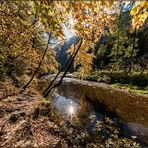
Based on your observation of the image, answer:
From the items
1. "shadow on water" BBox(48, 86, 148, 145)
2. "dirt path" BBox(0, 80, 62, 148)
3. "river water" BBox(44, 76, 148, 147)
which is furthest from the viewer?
"shadow on water" BBox(48, 86, 148, 145)

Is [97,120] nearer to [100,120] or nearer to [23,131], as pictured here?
[100,120]

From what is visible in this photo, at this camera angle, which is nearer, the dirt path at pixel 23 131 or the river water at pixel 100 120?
the dirt path at pixel 23 131

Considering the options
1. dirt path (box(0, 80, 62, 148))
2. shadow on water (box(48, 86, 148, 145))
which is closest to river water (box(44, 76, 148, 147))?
shadow on water (box(48, 86, 148, 145))

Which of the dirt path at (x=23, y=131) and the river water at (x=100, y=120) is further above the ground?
the dirt path at (x=23, y=131)

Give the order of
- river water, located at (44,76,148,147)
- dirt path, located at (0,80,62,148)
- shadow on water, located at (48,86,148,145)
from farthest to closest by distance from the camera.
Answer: shadow on water, located at (48,86,148,145), river water, located at (44,76,148,147), dirt path, located at (0,80,62,148)

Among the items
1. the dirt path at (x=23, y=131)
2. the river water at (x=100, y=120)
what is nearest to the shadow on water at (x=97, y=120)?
the river water at (x=100, y=120)

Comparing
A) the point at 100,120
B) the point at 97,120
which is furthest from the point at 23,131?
the point at 100,120

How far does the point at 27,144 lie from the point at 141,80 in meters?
36.8

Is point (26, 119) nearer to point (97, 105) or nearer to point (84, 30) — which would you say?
point (84, 30)

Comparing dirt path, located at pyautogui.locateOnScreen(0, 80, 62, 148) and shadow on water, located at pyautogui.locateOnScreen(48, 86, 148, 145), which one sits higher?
dirt path, located at pyautogui.locateOnScreen(0, 80, 62, 148)

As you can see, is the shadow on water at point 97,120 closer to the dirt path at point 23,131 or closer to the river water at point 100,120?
the river water at point 100,120

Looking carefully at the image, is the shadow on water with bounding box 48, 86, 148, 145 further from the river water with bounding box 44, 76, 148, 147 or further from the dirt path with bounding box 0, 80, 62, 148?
the dirt path with bounding box 0, 80, 62, 148

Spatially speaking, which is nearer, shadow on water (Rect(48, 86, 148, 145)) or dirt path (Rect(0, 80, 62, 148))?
dirt path (Rect(0, 80, 62, 148))

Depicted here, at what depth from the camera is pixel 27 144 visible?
8734 millimetres
